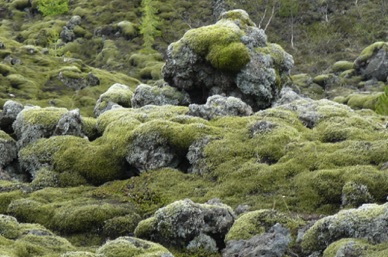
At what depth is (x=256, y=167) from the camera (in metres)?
22.2

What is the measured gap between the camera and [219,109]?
29.2m

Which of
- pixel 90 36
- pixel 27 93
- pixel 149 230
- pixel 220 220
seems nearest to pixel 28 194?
pixel 149 230

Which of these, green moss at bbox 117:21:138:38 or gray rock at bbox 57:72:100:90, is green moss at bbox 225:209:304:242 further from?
green moss at bbox 117:21:138:38

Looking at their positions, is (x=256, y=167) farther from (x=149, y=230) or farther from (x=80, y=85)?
(x=80, y=85)

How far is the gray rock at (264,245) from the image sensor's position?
48.3ft

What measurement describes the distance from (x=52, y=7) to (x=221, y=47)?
117486 mm

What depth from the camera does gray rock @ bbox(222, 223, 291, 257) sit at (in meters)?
14.7

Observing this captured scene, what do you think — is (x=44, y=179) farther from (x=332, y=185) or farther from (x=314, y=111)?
(x=314, y=111)

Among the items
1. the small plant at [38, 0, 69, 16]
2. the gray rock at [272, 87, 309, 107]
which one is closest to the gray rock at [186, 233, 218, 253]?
the gray rock at [272, 87, 309, 107]

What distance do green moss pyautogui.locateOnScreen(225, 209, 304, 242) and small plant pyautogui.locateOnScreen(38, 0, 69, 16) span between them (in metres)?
136

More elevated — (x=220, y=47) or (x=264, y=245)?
(x=264, y=245)

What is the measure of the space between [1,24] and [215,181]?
13577cm

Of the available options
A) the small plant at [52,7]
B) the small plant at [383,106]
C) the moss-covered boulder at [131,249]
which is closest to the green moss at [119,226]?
the moss-covered boulder at [131,249]

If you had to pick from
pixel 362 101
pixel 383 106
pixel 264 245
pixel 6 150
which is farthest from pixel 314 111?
pixel 362 101
